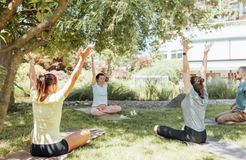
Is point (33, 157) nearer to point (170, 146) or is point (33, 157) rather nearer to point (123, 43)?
point (170, 146)

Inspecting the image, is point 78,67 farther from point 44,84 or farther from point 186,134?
point 186,134

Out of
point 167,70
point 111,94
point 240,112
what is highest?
point 167,70

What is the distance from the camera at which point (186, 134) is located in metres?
6.77

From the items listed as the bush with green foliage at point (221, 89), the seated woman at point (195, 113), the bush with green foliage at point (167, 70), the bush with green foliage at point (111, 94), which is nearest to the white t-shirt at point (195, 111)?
the seated woman at point (195, 113)

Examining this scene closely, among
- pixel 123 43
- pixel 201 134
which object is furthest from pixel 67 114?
pixel 201 134

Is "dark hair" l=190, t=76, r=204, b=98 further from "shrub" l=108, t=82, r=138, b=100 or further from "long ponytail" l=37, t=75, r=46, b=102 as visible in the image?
"shrub" l=108, t=82, r=138, b=100

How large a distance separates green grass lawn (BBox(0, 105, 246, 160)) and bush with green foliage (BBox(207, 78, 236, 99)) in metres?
6.77

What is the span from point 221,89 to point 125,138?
37.9 ft

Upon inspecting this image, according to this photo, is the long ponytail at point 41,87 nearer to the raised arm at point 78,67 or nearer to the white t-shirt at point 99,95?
the raised arm at point 78,67

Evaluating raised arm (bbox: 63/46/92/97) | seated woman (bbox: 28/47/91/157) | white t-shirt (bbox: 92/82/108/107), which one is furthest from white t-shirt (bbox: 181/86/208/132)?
white t-shirt (bbox: 92/82/108/107)

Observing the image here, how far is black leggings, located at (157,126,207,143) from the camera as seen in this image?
6.63 metres

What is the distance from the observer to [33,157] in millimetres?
5570

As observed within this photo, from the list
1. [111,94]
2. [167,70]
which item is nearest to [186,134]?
[111,94]

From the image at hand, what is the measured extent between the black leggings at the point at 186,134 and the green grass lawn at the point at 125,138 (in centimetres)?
13
